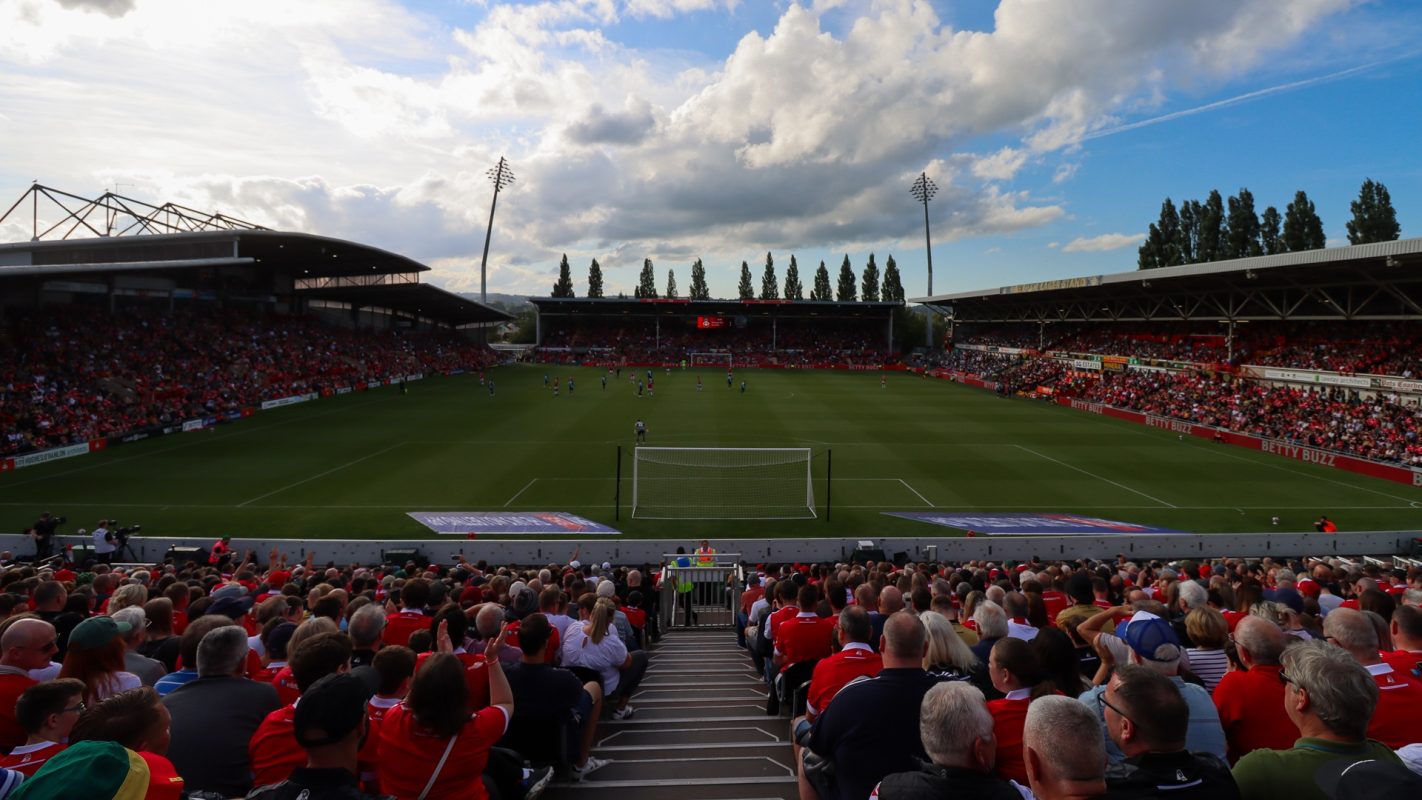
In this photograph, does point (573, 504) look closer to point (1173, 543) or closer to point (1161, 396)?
point (1173, 543)

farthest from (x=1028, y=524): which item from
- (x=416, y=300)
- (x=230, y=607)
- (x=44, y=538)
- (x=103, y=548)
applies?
(x=416, y=300)

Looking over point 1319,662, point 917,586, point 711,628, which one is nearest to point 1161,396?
point 711,628

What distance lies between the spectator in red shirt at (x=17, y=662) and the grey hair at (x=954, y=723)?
518cm

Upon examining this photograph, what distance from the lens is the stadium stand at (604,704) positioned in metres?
2.82

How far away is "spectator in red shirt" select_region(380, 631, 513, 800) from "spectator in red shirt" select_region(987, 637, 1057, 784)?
2.60 m

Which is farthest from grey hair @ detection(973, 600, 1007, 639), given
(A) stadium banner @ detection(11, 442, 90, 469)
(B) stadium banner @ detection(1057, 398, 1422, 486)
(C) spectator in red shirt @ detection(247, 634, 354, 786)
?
(A) stadium banner @ detection(11, 442, 90, 469)

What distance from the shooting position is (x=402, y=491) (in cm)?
2491

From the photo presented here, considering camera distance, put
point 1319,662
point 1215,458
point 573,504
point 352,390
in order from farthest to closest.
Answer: point 352,390 → point 1215,458 → point 573,504 → point 1319,662

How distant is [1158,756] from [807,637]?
371 cm

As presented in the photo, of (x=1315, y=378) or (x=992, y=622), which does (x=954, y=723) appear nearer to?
(x=992, y=622)

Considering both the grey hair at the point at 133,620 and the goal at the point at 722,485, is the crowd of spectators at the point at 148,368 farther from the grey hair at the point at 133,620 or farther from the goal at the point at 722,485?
the grey hair at the point at 133,620

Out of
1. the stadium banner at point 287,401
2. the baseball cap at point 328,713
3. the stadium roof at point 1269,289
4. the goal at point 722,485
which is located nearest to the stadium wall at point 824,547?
the goal at point 722,485

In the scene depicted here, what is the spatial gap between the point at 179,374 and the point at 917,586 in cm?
4582

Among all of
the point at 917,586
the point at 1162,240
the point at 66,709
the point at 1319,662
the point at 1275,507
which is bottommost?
the point at 1275,507
